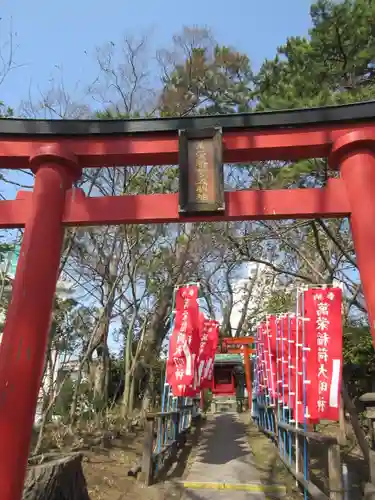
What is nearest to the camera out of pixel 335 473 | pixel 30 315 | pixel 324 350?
pixel 30 315

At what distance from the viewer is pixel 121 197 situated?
4859mm

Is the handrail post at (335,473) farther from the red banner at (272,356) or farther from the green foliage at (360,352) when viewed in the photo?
the green foliage at (360,352)

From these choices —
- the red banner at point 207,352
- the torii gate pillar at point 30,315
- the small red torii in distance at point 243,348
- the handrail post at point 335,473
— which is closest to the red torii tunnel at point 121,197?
the torii gate pillar at point 30,315

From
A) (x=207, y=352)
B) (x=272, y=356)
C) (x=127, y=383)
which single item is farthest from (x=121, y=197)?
(x=127, y=383)

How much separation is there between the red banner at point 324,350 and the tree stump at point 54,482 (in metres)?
3.34

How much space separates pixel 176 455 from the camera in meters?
10.1

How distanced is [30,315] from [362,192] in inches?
144

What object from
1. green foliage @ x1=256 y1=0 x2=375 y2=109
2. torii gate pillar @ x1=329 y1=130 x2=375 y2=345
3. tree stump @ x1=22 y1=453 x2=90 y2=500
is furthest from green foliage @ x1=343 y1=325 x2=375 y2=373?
tree stump @ x1=22 y1=453 x2=90 y2=500

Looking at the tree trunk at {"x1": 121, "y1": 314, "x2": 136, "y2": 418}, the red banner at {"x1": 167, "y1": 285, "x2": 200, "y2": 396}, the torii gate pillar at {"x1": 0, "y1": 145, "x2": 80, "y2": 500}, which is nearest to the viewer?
the torii gate pillar at {"x1": 0, "y1": 145, "x2": 80, "y2": 500}

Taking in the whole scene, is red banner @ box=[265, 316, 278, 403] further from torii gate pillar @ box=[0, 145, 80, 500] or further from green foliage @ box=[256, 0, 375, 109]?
torii gate pillar @ box=[0, 145, 80, 500]

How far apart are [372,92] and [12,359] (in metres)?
7.91

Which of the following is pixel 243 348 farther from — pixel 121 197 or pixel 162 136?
pixel 121 197

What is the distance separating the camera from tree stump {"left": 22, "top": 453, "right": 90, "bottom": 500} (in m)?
4.45

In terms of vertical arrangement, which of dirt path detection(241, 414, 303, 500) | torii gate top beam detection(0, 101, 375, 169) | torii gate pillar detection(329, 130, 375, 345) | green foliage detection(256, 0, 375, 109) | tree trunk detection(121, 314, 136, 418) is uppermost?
green foliage detection(256, 0, 375, 109)
